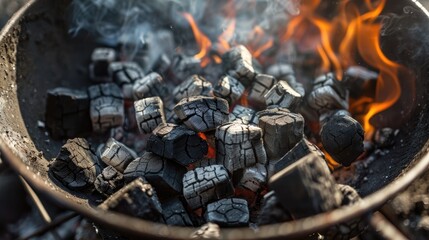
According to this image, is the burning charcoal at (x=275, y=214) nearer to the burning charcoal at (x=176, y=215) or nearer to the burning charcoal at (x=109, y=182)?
the burning charcoal at (x=176, y=215)

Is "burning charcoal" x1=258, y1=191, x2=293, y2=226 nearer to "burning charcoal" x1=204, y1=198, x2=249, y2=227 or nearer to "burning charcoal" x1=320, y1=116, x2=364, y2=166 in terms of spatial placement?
"burning charcoal" x1=204, y1=198, x2=249, y2=227

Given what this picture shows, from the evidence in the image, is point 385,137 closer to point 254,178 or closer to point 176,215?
point 254,178

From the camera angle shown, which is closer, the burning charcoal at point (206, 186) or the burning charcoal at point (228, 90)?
the burning charcoal at point (206, 186)

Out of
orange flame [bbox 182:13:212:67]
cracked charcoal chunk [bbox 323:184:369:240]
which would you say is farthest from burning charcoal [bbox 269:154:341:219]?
orange flame [bbox 182:13:212:67]

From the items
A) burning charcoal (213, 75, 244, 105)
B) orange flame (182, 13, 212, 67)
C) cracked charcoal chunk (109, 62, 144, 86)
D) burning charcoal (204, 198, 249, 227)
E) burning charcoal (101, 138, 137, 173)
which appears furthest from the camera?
orange flame (182, 13, 212, 67)

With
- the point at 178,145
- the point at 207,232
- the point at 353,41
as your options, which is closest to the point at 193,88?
the point at 178,145

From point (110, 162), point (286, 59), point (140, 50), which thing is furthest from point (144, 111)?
point (286, 59)

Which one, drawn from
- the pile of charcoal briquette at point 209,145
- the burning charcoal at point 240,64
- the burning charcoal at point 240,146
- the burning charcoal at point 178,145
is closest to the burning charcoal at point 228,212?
the pile of charcoal briquette at point 209,145
